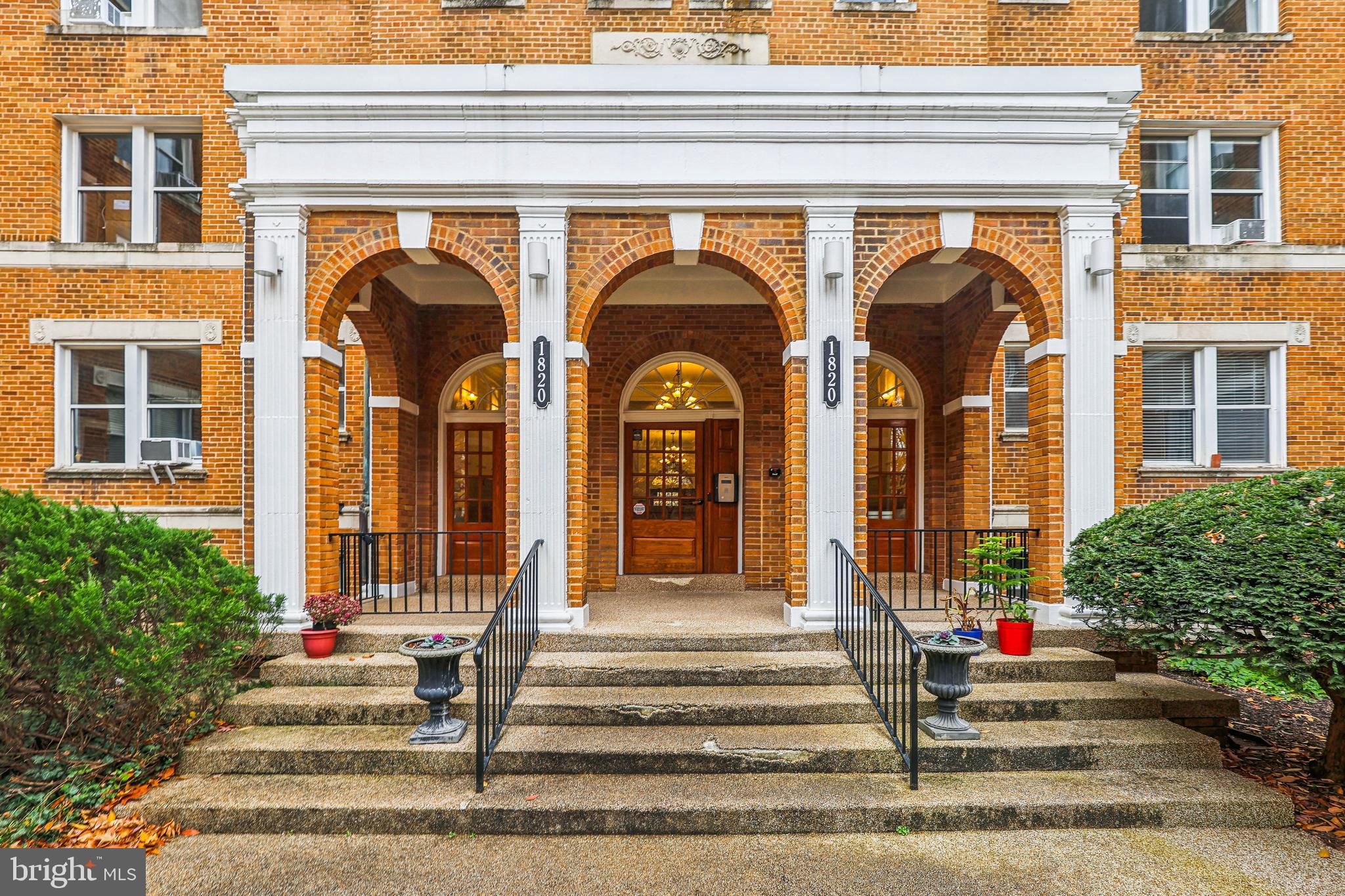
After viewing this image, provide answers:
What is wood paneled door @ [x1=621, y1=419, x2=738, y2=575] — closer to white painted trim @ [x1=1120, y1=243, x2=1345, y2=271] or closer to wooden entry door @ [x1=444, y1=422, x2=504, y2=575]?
wooden entry door @ [x1=444, y1=422, x2=504, y2=575]

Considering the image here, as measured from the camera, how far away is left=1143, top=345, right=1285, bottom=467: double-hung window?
8195mm

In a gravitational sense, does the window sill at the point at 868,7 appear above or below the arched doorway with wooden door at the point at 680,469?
above

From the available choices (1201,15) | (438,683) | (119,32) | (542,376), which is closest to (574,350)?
(542,376)

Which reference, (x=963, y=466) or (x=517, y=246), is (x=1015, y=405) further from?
(x=517, y=246)

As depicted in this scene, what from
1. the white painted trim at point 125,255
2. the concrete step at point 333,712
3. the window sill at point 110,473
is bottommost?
the concrete step at point 333,712

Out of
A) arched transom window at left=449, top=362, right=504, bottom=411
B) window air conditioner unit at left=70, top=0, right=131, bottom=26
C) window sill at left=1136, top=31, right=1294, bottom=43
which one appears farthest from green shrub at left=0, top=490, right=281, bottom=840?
window sill at left=1136, top=31, right=1294, bottom=43

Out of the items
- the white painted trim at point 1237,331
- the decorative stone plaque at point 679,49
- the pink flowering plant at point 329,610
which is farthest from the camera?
the white painted trim at point 1237,331

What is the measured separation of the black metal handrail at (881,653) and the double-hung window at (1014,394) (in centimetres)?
461

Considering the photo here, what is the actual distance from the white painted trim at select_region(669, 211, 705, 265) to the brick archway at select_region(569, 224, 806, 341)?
1.7 inches

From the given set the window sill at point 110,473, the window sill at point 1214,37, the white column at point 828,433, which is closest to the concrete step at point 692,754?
the white column at point 828,433

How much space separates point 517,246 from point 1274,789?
7317 mm

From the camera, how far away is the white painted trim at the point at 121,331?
25.7ft

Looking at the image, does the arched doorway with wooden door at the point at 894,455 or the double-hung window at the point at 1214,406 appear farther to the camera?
the arched doorway with wooden door at the point at 894,455

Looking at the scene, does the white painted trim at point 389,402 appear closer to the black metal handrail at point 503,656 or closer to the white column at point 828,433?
the black metal handrail at point 503,656
